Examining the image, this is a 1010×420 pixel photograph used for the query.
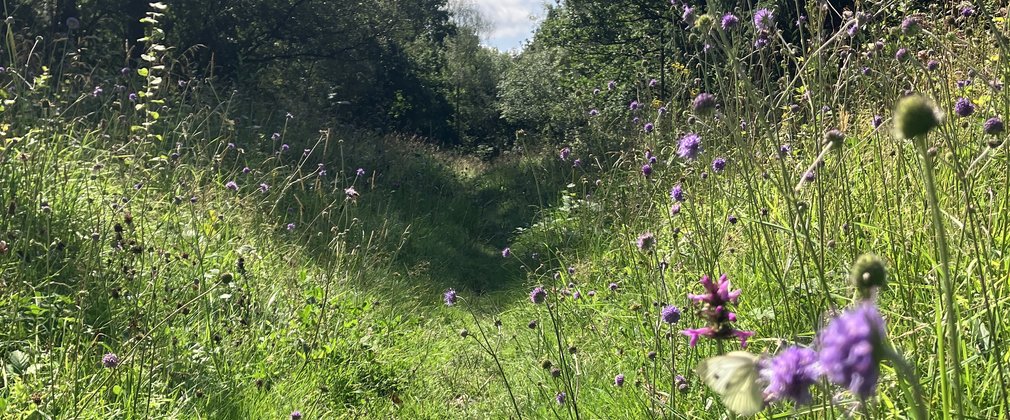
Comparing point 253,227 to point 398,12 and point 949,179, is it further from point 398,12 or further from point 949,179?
point 398,12

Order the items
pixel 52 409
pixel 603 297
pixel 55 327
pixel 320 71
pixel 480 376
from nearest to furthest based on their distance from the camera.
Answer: pixel 52 409, pixel 55 327, pixel 480 376, pixel 603 297, pixel 320 71

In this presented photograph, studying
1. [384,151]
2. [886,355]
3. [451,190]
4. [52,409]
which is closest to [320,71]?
[384,151]

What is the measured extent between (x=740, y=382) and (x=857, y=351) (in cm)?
22

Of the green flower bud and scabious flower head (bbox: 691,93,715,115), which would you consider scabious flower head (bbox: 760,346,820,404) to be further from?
scabious flower head (bbox: 691,93,715,115)

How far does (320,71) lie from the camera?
15062 mm

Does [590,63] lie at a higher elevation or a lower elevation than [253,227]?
higher

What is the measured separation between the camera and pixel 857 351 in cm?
45

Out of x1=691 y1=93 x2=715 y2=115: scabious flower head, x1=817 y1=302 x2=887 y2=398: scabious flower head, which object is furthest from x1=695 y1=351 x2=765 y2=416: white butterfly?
x1=691 y1=93 x2=715 y2=115: scabious flower head

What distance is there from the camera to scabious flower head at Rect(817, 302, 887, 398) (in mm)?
438

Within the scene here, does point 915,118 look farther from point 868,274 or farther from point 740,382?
point 740,382

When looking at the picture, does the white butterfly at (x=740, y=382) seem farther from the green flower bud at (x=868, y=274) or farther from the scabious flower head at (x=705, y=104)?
the scabious flower head at (x=705, y=104)

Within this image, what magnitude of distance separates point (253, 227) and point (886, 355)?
447 cm

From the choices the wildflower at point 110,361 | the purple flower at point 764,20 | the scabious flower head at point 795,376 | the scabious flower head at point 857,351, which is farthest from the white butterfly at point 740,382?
the wildflower at point 110,361

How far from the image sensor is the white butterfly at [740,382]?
2.10 feet
